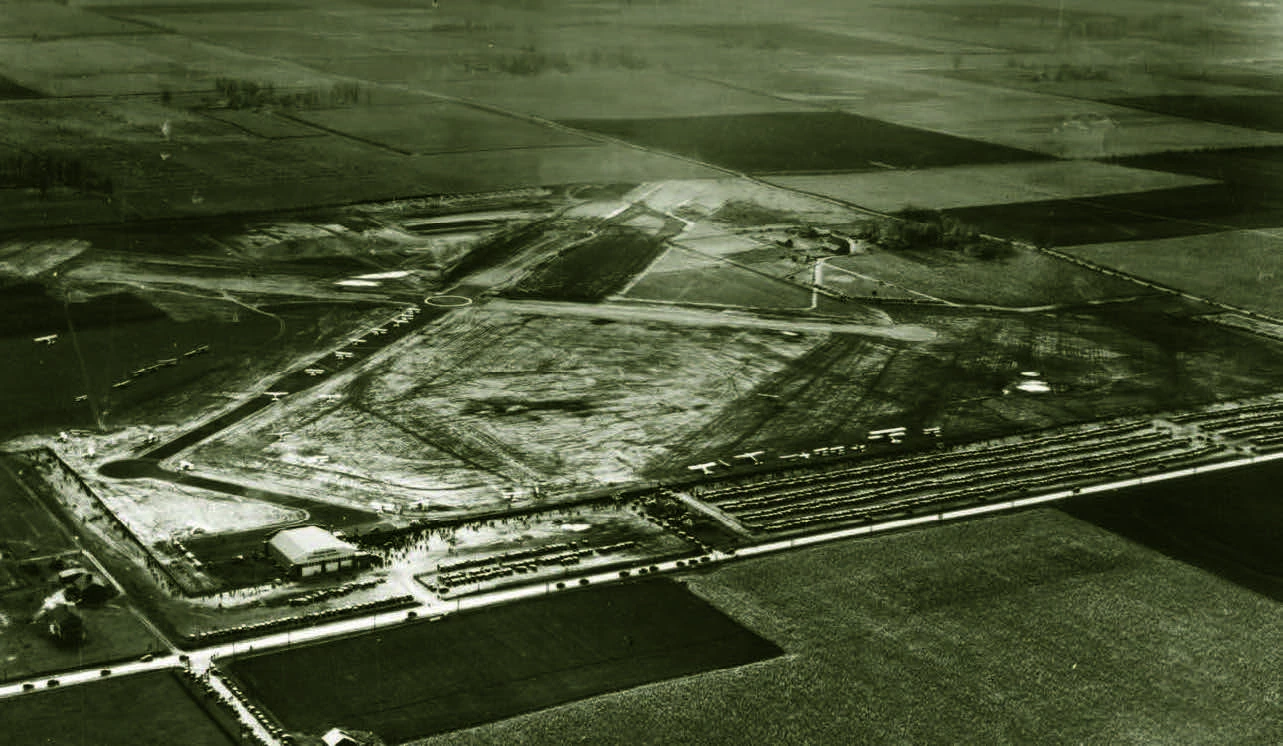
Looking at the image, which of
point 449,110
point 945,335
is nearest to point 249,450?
point 945,335

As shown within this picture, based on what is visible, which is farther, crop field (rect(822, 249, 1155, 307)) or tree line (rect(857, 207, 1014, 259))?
tree line (rect(857, 207, 1014, 259))

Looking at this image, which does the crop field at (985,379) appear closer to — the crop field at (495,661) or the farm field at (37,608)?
the crop field at (495,661)

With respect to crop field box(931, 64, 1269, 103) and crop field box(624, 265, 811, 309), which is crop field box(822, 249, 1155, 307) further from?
crop field box(931, 64, 1269, 103)

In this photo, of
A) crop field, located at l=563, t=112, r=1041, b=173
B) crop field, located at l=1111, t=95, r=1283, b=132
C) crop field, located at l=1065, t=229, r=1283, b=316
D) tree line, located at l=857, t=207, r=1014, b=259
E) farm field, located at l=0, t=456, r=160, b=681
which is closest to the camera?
farm field, located at l=0, t=456, r=160, b=681

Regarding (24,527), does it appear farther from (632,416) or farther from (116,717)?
(632,416)

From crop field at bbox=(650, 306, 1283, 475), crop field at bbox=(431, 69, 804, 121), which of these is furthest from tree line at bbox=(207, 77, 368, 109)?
crop field at bbox=(650, 306, 1283, 475)

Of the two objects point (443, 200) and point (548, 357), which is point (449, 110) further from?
point (548, 357)

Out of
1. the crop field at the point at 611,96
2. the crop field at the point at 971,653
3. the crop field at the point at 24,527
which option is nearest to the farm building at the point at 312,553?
the crop field at the point at 24,527

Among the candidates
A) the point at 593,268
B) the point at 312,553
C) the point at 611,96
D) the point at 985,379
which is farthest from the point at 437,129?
the point at 312,553
